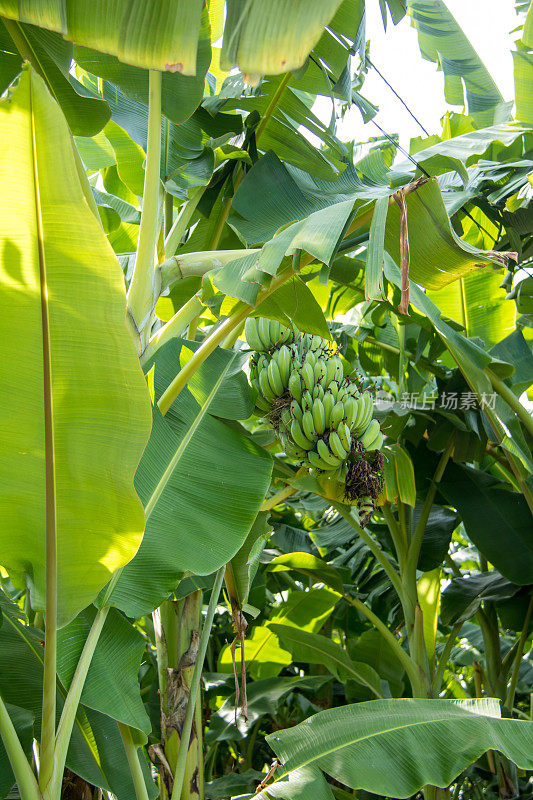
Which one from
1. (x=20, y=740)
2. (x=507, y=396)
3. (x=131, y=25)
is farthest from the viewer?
(x=507, y=396)

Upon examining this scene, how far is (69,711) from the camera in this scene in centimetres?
107

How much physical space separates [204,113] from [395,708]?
162 centimetres

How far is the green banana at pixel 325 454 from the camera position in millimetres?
1435

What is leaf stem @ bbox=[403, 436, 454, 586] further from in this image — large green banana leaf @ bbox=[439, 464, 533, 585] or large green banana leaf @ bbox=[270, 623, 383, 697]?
large green banana leaf @ bbox=[270, 623, 383, 697]

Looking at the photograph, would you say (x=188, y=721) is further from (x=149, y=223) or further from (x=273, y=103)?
(x=273, y=103)

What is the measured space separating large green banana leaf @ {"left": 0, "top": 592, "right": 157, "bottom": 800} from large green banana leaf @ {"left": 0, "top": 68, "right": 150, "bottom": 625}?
0.31 m

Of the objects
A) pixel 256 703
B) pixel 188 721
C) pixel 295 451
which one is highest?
pixel 295 451

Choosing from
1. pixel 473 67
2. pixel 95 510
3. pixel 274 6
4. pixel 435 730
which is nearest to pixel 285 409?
pixel 95 510

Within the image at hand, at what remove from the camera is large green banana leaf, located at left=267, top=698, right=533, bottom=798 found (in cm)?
125

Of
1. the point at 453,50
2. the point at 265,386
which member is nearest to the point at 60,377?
the point at 265,386

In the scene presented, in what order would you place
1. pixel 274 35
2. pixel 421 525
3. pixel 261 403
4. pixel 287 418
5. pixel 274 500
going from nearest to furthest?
pixel 274 35
pixel 287 418
pixel 261 403
pixel 274 500
pixel 421 525

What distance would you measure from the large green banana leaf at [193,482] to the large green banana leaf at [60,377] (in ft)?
0.82

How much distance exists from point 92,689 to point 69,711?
0.14 metres

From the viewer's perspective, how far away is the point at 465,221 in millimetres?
2377
